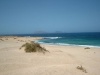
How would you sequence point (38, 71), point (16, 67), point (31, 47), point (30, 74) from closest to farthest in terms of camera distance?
point (30, 74), point (38, 71), point (16, 67), point (31, 47)

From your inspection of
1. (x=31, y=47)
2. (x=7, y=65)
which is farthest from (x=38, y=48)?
(x=7, y=65)

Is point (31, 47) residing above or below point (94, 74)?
above

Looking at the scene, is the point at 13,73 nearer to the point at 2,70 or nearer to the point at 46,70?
the point at 2,70

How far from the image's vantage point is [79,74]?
29.1 ft

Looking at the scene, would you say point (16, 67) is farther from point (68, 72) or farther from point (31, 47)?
point (31, 47)

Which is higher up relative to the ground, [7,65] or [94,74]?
[7,65]

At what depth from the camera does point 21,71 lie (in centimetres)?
854

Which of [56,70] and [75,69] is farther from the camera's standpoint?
[75,69]

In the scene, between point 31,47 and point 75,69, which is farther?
point 31,47

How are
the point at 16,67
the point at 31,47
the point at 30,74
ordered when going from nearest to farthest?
the point at 30,74
the point at 16,67
the point at 31,47

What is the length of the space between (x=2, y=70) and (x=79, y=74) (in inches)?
185

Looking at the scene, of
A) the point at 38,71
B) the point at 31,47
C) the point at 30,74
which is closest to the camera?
the point at 30,74

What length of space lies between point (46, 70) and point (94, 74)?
11.4ft

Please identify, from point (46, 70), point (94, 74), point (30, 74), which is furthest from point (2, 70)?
point (94, 74)
